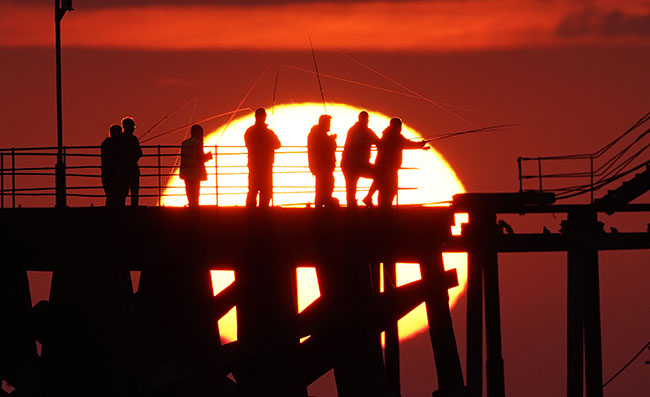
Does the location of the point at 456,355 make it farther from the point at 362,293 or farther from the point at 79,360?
the point at 79,360

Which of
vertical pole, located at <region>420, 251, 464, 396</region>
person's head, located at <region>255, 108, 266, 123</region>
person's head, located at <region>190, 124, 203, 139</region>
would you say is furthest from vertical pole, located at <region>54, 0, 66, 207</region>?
vertical pole, located at <region>420, 251, 464, 396</region>

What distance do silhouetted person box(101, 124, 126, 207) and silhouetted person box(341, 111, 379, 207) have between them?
3261 mm

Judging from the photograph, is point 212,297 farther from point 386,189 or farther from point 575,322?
point 575,322

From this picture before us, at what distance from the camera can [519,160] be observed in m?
31.6

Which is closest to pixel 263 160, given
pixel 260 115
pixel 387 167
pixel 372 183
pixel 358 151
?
pixel 260 115

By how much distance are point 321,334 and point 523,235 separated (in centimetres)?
762

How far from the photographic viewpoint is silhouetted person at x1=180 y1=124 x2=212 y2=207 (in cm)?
2334

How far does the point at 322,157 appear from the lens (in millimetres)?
23281

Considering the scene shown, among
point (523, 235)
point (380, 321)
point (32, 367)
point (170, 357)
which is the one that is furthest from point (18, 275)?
point (523, 235)

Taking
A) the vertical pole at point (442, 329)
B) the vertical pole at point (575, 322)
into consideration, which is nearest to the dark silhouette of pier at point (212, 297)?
the vertical pole at point (442, 329)

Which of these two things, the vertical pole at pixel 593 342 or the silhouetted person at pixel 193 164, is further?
the vertical pole at pixel 593 342

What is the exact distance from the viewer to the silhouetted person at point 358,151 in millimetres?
23672

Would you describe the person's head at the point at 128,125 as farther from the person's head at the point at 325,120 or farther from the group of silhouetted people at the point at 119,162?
the person's head at the point at 325,120

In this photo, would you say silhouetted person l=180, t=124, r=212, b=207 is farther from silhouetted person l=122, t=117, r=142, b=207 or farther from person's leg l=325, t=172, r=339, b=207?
person's leg l=325, t=172, r=339, b=207
